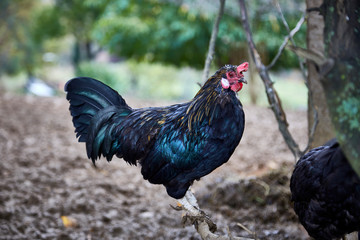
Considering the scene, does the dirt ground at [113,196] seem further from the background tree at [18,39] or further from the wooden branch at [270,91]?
the background tree at [18,39]

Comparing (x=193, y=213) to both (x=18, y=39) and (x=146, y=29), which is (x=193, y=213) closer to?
(x=146, y=29)

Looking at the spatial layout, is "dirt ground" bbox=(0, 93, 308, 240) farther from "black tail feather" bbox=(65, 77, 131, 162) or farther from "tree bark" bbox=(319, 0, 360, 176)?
"tree bark" bbox=(319, 0, 360, 176)

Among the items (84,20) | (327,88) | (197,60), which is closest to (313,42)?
(327,88)

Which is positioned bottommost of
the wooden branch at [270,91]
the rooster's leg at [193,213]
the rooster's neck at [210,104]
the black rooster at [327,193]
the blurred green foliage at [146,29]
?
the black rooster at [327,193]

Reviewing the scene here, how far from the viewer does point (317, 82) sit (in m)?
3.15

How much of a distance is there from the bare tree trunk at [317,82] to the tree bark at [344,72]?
166cm

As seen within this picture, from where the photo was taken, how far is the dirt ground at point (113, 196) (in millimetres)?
3371

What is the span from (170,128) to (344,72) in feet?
4.39

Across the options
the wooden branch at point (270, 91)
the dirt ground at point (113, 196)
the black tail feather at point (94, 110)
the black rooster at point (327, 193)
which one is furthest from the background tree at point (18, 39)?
the black rooster at point (327, 193)

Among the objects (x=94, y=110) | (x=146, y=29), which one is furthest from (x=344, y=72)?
(x=146, y=29)

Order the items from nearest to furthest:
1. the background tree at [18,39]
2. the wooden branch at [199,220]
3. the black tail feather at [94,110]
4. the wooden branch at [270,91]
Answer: the wooden branch at [199,220] → the black tail feather at [94,110] → the wooden branch at [270,91] → the background tree at [18,39]

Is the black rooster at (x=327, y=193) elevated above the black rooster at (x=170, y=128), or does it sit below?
below

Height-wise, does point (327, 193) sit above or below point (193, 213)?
below

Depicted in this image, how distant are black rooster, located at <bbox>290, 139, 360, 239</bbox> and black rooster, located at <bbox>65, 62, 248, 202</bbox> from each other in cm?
48
